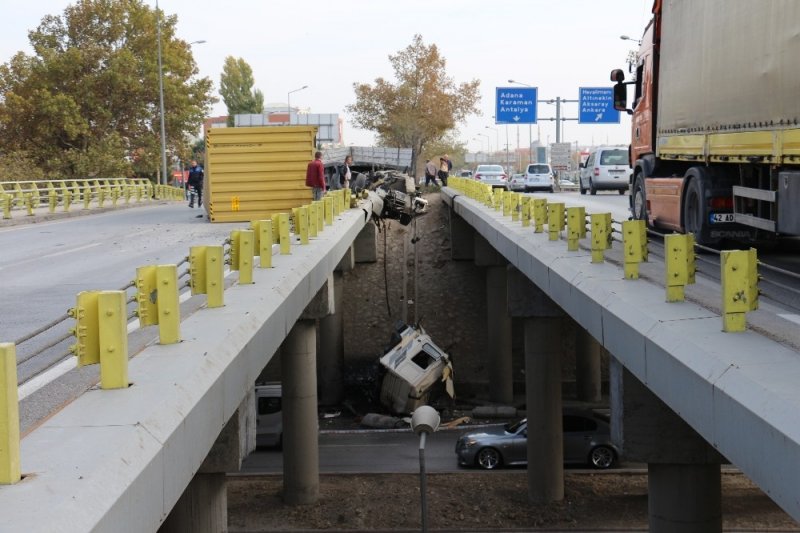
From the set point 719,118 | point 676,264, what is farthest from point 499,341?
point 676,264

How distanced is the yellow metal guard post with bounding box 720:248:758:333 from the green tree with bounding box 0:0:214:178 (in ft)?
182

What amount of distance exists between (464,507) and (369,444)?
8020mm

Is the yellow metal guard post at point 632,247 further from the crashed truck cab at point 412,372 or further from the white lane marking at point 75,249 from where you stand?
the crashed truck cab at point 412,372

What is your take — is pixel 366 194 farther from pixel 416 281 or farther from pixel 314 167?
pixel 416 281

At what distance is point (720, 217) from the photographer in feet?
45.3

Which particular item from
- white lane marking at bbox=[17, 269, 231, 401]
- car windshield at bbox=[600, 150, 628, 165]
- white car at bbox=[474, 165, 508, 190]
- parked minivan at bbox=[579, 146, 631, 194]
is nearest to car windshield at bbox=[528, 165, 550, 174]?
white car at bbox=[474, 165, 508, 190]

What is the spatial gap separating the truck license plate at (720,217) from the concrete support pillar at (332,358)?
2353 cm

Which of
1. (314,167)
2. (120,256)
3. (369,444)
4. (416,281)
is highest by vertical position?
(314,167)

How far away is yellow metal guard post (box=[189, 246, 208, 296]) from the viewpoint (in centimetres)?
920

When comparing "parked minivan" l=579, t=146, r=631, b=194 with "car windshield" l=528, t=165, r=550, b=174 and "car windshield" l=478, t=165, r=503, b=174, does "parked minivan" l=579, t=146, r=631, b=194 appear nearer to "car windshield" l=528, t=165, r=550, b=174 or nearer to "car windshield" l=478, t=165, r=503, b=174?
"car windshield" l=528, t=165, r=550, b=174

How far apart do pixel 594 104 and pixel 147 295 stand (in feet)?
173

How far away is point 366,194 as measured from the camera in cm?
3241

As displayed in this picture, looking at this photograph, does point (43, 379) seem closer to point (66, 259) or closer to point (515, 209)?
point (66, 259)

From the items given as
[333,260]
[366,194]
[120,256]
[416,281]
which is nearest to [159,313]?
[333,260]
